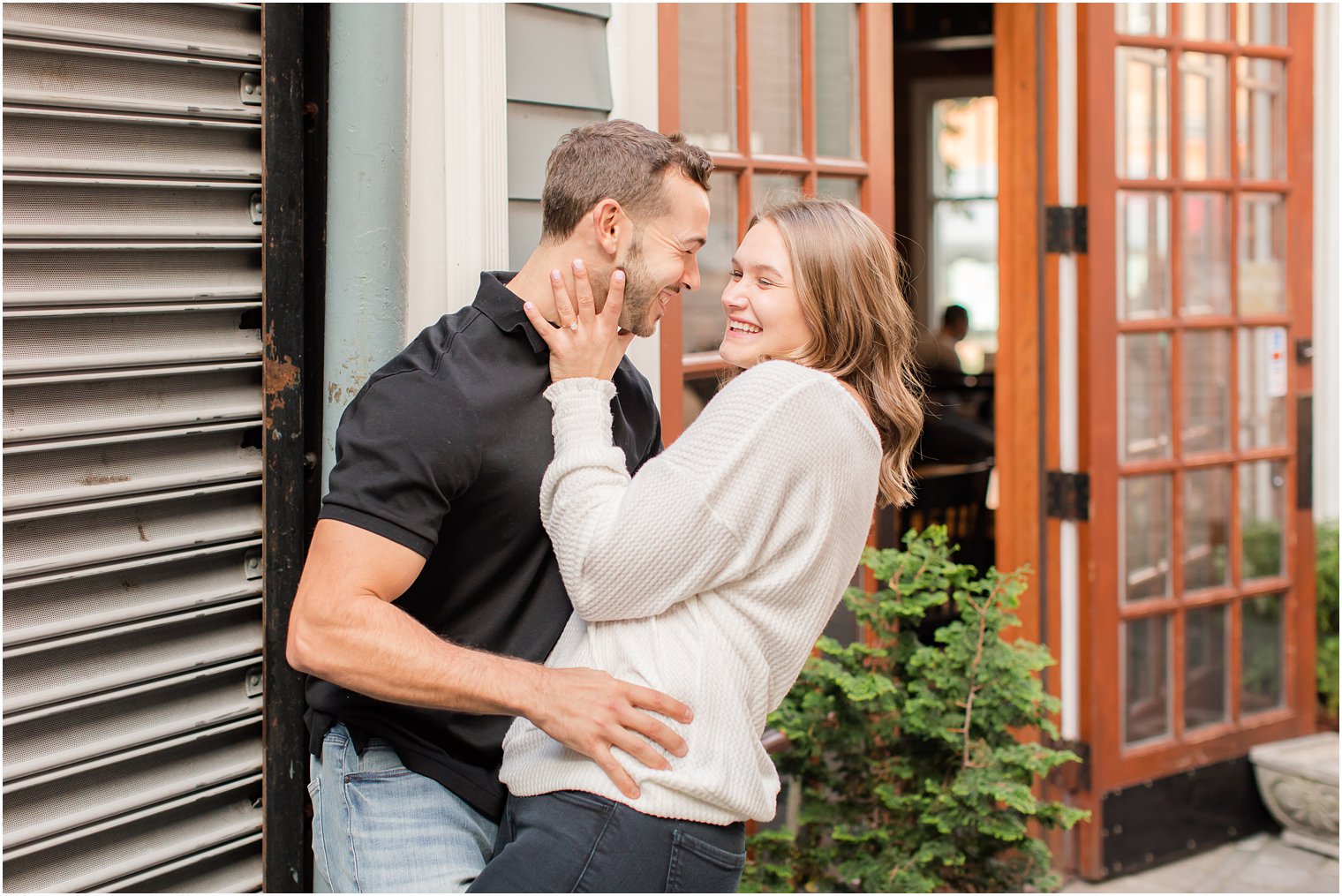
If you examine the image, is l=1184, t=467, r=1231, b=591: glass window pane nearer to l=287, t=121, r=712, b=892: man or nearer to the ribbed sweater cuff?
l=287, t=121, r=712, b=892: man

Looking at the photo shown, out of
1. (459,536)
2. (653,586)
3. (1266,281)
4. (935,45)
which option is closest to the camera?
(653,586)

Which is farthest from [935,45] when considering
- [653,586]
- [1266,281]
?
[653,586]

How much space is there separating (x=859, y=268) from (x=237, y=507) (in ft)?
3.58

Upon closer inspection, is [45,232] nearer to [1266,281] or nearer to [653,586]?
[653,586]

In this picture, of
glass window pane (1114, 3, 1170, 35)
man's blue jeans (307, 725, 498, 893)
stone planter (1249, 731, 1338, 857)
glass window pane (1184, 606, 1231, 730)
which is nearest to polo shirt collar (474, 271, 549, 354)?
man's blue jeans (307, 725, 498, 893)

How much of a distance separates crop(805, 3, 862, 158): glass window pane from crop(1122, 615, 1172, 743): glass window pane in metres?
1.78

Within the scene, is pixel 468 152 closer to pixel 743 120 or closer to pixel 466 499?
pixel 466 499

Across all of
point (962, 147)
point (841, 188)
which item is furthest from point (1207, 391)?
point (962, 147)

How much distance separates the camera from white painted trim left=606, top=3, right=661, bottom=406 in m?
2.58

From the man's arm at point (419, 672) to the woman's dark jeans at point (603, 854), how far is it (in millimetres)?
55

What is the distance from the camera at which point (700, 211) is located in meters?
1.91

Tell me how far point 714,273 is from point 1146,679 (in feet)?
6.66

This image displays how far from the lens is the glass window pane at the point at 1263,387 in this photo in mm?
4078

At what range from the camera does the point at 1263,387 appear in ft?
13.5
